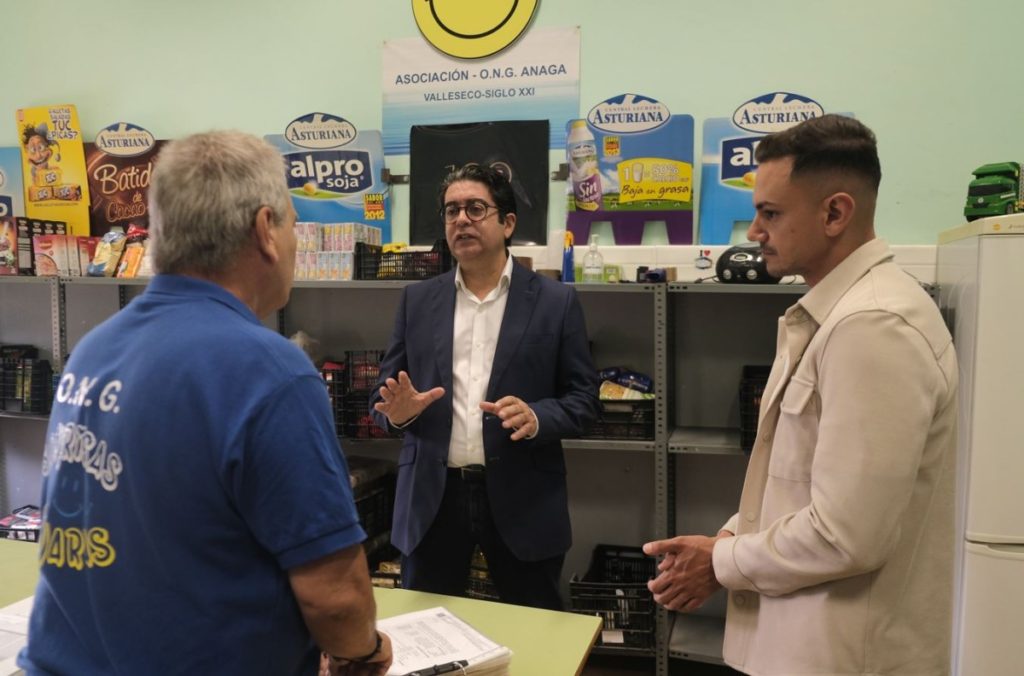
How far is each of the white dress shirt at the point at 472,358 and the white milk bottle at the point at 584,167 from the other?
1005 millimetres

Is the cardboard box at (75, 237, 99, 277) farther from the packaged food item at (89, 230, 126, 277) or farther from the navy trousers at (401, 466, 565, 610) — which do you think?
the navy trousers at (401, 466, 565, 610)

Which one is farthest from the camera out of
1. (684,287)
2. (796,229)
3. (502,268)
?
(684,287)

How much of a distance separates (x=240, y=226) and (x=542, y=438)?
1.22 metres

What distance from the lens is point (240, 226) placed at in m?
0.97

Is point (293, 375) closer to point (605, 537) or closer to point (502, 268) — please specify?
point (502, 268)

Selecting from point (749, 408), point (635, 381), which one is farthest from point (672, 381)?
point (749, 408)

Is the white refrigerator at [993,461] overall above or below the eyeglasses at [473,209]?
below

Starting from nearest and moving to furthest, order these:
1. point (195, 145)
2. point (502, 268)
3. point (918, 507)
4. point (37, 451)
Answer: point (195, 145) → point (918, 507) → point (502, 268) → point (37, 451)

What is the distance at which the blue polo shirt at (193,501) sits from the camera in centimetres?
87

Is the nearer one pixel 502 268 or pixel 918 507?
pixel 918 507

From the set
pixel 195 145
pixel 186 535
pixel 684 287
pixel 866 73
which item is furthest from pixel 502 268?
pixel 866 73

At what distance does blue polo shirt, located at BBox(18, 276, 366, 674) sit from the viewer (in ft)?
2.87

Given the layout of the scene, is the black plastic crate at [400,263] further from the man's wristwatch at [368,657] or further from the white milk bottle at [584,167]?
the man's wristwatch at [368,657]

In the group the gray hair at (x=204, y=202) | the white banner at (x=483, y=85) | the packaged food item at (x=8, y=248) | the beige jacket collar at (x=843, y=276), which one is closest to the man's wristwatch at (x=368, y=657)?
the gray hair at (x=204, y=202)
